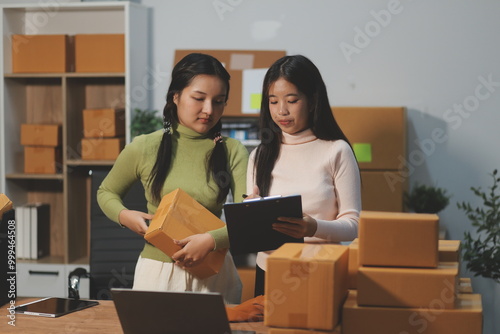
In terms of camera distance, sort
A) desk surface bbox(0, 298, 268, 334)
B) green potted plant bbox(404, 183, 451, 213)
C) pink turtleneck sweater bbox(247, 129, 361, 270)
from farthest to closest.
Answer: green potted plant bbox(404, 183, 451, 213) → pink turtleneck sweater bbox(247, 129, 361, 270) → desk surface bbox(0, 298, 268, 334)

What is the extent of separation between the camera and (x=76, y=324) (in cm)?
197

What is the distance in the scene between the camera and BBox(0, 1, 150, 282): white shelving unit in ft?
13.5

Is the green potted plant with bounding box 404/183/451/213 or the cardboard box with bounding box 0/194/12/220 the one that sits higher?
the cardboard box with bounding box 0/194/12/220

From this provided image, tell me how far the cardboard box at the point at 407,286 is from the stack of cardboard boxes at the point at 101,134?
2.68 m

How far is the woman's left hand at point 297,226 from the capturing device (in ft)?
6.25

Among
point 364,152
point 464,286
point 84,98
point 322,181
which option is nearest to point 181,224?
point 322,181

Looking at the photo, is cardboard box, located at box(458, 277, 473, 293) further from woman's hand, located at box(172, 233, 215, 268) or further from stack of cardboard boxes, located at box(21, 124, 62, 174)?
stack of cardboard boxes, located at box(21, 124, 62, 174)

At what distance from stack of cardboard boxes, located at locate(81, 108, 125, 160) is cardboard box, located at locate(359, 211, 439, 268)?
2650 mm

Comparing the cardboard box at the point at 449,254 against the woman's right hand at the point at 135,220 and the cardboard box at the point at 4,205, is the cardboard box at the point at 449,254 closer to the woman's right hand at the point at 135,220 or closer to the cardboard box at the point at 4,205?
the woman's right hand at the point at 135,220

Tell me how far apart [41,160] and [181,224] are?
2.43 metres

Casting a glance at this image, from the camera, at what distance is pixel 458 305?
1646 millimetres

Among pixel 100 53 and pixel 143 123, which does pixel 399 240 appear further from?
pixel 100 53

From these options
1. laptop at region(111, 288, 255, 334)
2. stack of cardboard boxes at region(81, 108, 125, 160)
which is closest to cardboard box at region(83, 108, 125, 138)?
stack of cardboard boxes at region(81, 108, 125, 160)

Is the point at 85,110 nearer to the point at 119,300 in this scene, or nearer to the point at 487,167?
the point at 487,167
